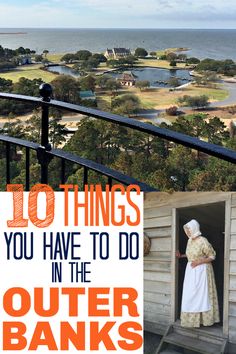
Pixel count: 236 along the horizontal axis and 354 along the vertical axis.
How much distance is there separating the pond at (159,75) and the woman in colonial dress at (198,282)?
47.6 metres

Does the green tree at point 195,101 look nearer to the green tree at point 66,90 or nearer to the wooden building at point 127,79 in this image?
the wooden building at point 127,79

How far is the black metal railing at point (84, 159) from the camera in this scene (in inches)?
40.4

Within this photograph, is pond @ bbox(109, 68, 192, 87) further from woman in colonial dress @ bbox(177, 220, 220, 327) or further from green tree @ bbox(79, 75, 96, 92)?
woman in colonial dress @ bbox(177, 220, 220, 327)

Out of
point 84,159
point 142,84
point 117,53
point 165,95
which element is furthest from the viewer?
point 117,53

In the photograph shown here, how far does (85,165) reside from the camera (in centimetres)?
133

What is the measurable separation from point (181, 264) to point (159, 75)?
56.8m

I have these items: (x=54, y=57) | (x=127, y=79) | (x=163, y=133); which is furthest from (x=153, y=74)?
(x=163, y=133)

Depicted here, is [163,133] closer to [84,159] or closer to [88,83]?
[84,159]

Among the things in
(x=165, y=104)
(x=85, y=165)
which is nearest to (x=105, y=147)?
(x=85, y=165)

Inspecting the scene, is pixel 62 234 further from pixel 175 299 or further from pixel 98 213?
pixel 175 299

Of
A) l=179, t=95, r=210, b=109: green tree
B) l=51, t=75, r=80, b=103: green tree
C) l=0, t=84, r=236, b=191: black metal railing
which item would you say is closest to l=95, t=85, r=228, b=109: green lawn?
l=179, t=95, r=210, b=109: green tree

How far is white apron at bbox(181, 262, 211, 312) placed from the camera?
971 mm

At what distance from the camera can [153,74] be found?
55.5m

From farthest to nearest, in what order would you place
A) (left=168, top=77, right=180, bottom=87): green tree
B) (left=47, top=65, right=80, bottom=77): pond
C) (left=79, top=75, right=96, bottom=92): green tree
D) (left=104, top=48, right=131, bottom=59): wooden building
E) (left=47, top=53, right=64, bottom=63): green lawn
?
(left=104, top=48, right=131, bottom=59): wooden building, (left=47, top=53, right=64, bottom=63): green lawn, (left=168, top=77, right=180, bottom=87): green tree, (left=47, top=65, right=80, bottom=77): pond, (left=79, top=75, right=96, bottom=92): green tree
